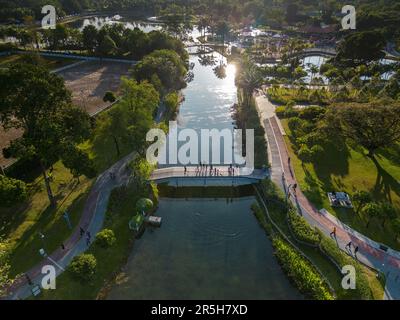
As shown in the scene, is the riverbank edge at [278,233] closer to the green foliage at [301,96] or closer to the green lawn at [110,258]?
the green lawn at [110,258]

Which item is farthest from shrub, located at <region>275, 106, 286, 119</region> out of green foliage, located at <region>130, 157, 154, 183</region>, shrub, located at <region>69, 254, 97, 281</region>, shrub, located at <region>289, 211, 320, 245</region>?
shrub, located at <region>69, 254, 97, 281</region>

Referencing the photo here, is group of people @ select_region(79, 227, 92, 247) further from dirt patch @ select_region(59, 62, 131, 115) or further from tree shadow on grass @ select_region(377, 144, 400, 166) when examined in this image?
tree shadow on grass @ select_region(377, 144, 400, 166)

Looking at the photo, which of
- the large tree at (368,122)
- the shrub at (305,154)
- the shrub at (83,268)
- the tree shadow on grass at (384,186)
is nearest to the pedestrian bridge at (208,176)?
the shrub at (305,154)

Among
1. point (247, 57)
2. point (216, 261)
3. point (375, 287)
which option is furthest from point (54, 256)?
point (247, 57)

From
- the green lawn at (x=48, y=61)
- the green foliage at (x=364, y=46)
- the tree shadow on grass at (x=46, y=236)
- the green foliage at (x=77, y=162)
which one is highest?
the green foliage at (x=364, y=46)

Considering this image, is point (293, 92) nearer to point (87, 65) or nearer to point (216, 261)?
point (216, 261)

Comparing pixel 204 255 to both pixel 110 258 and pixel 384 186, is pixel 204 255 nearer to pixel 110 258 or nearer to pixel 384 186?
pixel 110 258
